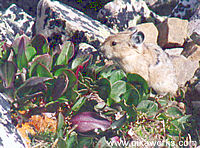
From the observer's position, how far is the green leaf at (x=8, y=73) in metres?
3.19

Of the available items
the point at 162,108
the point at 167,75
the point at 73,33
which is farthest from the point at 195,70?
the point at 73,33

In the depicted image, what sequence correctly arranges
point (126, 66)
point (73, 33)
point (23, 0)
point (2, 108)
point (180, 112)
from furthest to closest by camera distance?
1. point (23, 0)
2. point (73, 33)
3. point (126, 66)
4. point (180, 112)
5. point (2, 108)

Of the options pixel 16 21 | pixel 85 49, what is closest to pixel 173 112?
pixel 85 49

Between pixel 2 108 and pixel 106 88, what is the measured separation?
1.40 meters

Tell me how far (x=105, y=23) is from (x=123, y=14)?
1.51 feet

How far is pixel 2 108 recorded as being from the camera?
9.66 feet

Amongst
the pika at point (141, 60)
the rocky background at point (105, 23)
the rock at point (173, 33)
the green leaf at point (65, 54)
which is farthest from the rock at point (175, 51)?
the green leaf at point (65, 54)

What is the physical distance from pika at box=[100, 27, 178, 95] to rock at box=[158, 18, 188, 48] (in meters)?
0.95

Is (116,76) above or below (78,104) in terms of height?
above

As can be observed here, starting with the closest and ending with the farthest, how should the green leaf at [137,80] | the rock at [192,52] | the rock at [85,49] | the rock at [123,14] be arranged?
1. the green leaf at [137,80]
2. the rock at [85,49]
3. the rock at [192,52]
4. the rock at [123,14]

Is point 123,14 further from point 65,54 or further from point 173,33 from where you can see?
point 65,54

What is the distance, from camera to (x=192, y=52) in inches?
198

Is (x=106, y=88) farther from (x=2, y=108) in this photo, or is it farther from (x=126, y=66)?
(x=2, y=108)

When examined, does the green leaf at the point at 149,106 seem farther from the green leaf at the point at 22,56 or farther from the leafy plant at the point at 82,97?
the green leaf at the point at 22,56
